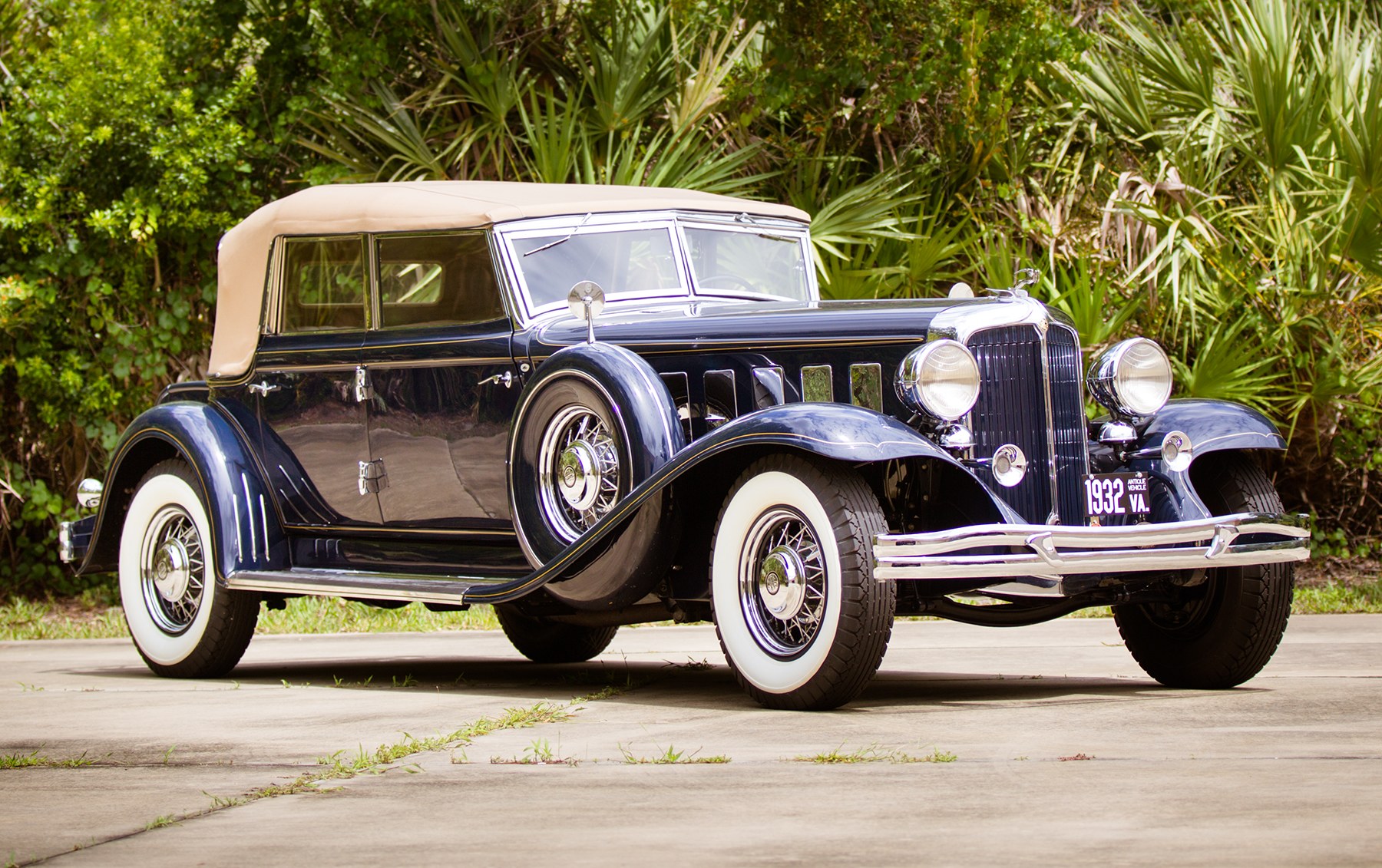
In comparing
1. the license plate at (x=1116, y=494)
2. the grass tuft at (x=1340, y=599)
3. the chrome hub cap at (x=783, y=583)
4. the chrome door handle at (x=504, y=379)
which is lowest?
the grass tuft at (x=1340, y=599)

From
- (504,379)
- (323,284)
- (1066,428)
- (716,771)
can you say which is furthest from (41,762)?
(1066,428)

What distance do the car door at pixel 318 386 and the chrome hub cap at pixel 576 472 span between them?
113 centimetres

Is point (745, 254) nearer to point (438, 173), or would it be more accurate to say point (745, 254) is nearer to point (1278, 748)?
point (1278, 748)

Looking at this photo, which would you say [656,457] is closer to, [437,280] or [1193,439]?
[437,280]

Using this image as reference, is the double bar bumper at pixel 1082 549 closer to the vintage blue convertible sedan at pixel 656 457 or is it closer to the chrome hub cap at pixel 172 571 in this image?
the vintage blue convertible sedan at pixel 656 457

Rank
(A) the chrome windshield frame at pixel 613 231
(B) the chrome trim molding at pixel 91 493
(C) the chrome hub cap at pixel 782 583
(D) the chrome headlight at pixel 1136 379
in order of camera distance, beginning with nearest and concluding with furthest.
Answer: (C) the chrome hub cap at pixel 782 583, (D) the chrome headlight at pixel 1136 379, (A) the chrome windshield frame at pixel 613 231, (B) the chrome trim molding at pixel 91 493

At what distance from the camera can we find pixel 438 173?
1109 cm

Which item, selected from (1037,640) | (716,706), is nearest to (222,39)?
(1037,640)

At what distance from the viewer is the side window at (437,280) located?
662 cm

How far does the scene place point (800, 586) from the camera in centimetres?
519

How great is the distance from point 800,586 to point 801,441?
0.46m

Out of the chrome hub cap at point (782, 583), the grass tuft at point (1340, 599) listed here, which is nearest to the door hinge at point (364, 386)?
the chrome hub cap at point (782, 583)

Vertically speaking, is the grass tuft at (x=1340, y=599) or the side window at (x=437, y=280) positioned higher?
the side window at (x=437, y=280)

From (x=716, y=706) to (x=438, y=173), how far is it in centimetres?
635
